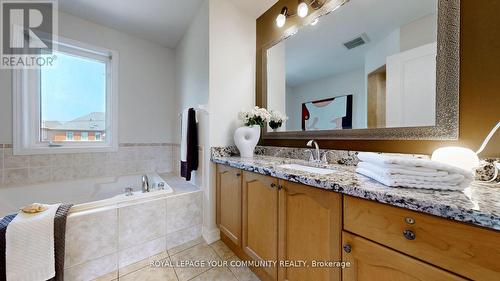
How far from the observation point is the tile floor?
4.40 ft

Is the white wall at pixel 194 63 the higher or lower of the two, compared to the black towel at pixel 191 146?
higher

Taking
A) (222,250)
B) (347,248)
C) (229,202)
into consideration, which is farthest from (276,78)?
(222,250)

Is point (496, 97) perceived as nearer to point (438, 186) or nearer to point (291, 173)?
point (438, 186)

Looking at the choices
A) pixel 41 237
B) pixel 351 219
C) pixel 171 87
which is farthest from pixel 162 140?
pixel 351 219

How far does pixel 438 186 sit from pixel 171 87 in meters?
2.98

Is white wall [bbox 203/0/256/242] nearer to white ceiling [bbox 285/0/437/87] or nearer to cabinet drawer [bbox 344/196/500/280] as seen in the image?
white ceiling [bbox 285/0/437/87]

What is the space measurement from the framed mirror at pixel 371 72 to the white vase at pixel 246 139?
0.29 metres

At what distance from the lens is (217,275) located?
1.37 metres

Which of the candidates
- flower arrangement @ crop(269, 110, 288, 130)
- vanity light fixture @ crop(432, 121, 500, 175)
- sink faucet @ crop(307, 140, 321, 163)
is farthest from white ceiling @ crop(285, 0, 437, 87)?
vanity light fixture @ crop(432, 121, 500, 175)

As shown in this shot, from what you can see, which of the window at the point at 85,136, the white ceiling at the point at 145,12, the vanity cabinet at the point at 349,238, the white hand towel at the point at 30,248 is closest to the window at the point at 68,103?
the window at the point at 85,136

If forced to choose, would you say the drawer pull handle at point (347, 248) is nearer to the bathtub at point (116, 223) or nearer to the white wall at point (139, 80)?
the bathtub at point (116, 223)

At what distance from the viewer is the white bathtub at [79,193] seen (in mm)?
1588

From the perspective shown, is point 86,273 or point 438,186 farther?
point 86,273

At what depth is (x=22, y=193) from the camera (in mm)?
1789
